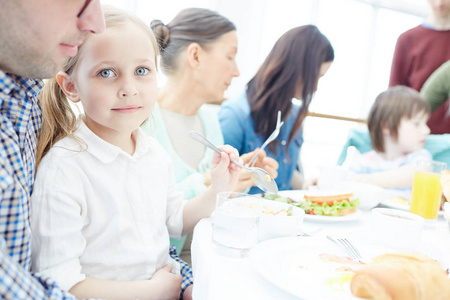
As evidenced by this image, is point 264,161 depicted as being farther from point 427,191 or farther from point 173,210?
point 427,191

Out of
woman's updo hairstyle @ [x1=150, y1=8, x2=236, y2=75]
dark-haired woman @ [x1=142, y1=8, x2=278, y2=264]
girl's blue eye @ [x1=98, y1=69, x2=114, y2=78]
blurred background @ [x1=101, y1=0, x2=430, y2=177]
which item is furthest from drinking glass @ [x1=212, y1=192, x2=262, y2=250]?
blurred background @ [x1=101, y1=0, x2=430, y2=177]

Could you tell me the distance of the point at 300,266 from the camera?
0.77 meters

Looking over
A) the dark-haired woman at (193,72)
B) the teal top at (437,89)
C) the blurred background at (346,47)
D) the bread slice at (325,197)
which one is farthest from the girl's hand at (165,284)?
the blurred background at (346,47)

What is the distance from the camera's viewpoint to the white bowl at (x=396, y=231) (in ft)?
3.00

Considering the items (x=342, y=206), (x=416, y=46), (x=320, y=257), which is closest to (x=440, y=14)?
(x=416, y=46)

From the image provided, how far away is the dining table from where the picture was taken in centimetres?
65

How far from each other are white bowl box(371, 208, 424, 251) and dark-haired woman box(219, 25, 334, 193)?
1.13 metres

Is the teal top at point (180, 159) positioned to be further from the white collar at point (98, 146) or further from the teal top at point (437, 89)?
the teal top at point (437, 89)

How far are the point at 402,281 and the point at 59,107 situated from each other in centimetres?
87

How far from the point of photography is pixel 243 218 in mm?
784

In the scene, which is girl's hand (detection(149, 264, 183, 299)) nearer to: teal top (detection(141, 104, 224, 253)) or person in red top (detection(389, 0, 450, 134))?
teal top (detection(141, 104, 224, 253))

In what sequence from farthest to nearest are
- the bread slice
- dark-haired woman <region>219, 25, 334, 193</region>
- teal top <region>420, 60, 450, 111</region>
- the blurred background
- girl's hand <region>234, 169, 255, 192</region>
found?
the blurred background
teal top <region>420, 60, 450, 111</region>
dark-haired woman <region>219, 25, 334, 193</region>
girl's hand <region>234, 169, 255, 192</region>
the bread slice

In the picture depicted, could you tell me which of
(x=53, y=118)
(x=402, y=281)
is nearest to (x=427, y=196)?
(x=402, y=281)

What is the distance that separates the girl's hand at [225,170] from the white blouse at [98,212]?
153mm
